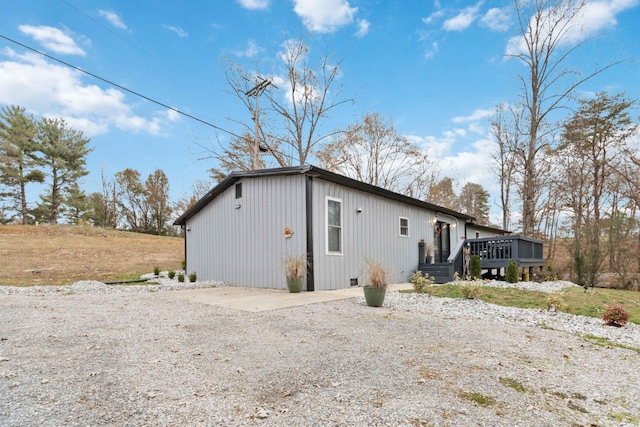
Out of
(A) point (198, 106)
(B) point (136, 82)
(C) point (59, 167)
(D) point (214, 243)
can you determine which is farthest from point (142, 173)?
(D) point (214, 243)

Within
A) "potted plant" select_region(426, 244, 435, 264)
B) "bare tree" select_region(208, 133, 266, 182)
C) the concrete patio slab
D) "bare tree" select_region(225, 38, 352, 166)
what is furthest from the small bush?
"bare tree" select_region(208, 133, 266, 182)

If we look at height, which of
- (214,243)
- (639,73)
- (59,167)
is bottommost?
(214,243)

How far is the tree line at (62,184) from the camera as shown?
74.5 ft

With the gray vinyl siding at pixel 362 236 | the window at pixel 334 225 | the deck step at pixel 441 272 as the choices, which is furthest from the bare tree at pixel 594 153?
the window at pixel 334 225

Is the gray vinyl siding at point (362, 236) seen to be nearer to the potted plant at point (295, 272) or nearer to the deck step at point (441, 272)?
the potted plant at point (295, 272)

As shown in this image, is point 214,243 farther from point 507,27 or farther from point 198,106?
point 507,27

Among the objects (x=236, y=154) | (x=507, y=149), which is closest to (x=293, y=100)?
(x=236, y=154)

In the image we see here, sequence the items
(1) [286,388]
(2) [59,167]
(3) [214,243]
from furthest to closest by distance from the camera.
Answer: (2) [59,167]
(3) [214,243]
(1) [286,388]

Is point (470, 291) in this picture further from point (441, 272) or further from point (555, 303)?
point (441, 272)

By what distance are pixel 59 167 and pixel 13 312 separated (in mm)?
23775

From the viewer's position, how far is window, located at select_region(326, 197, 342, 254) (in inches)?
333

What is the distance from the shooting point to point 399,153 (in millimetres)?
21203

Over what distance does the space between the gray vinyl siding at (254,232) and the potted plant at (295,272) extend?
12.3 inches

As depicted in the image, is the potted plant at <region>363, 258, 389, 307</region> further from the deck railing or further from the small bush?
the deck railing
